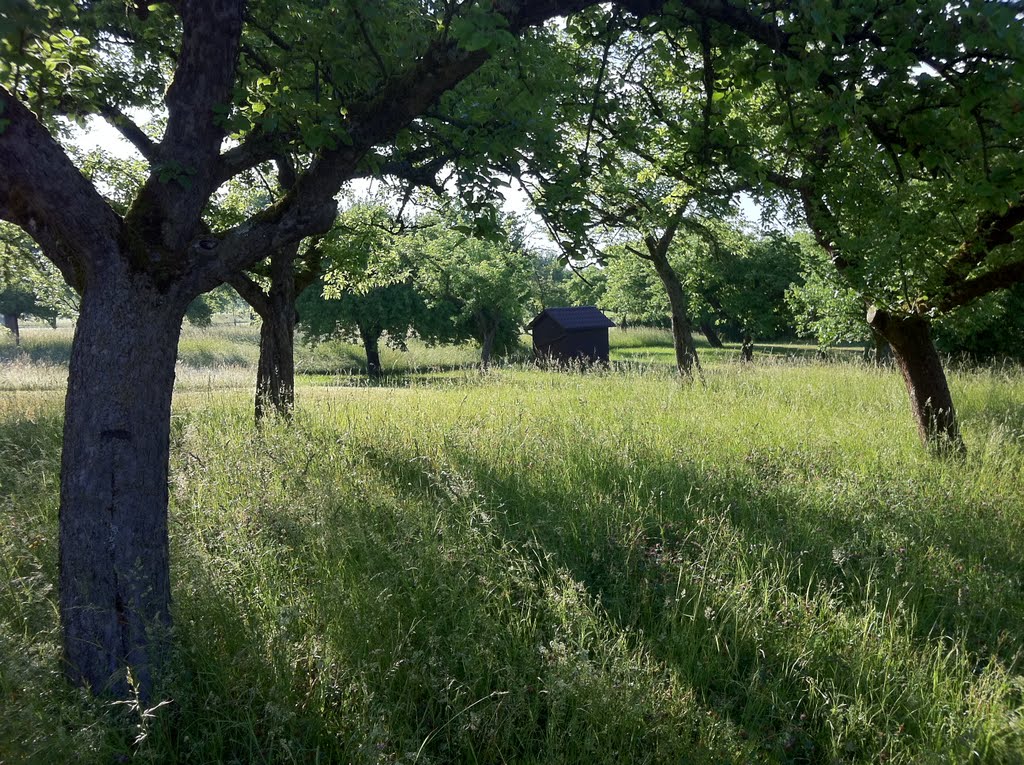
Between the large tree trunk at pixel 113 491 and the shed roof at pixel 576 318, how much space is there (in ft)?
81.9

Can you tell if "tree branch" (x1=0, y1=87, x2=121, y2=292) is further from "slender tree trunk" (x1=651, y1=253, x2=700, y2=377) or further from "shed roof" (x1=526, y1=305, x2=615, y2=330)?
"shed roof" (x1=526, y1=305, x2=615, y2=330)

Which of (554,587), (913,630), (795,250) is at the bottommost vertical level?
(913,630)

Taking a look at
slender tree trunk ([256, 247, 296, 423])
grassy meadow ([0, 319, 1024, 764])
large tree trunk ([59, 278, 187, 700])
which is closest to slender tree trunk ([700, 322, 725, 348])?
slender tree trunk ([256, 247, 296, 423])

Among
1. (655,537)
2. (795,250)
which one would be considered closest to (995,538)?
(655,537)

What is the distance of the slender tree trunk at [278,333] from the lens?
8.60 m

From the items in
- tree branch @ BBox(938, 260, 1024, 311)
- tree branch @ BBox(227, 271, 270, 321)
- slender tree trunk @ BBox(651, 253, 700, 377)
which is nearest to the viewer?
tree branch @ BBox(938, 260, 1024, 311)

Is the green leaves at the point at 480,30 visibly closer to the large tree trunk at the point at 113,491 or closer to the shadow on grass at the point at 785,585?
the large tree trunk at the point at 113,491

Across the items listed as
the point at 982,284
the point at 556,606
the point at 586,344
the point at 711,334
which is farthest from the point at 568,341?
the point at 556,606

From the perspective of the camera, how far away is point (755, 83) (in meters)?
4.17

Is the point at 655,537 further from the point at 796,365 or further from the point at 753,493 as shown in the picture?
the point at 796,365

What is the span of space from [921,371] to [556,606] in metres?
6.07

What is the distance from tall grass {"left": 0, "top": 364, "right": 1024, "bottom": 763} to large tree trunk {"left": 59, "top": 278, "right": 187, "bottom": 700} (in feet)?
0.60

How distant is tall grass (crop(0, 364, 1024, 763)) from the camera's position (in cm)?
Result: 270

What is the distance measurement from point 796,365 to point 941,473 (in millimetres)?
9511
